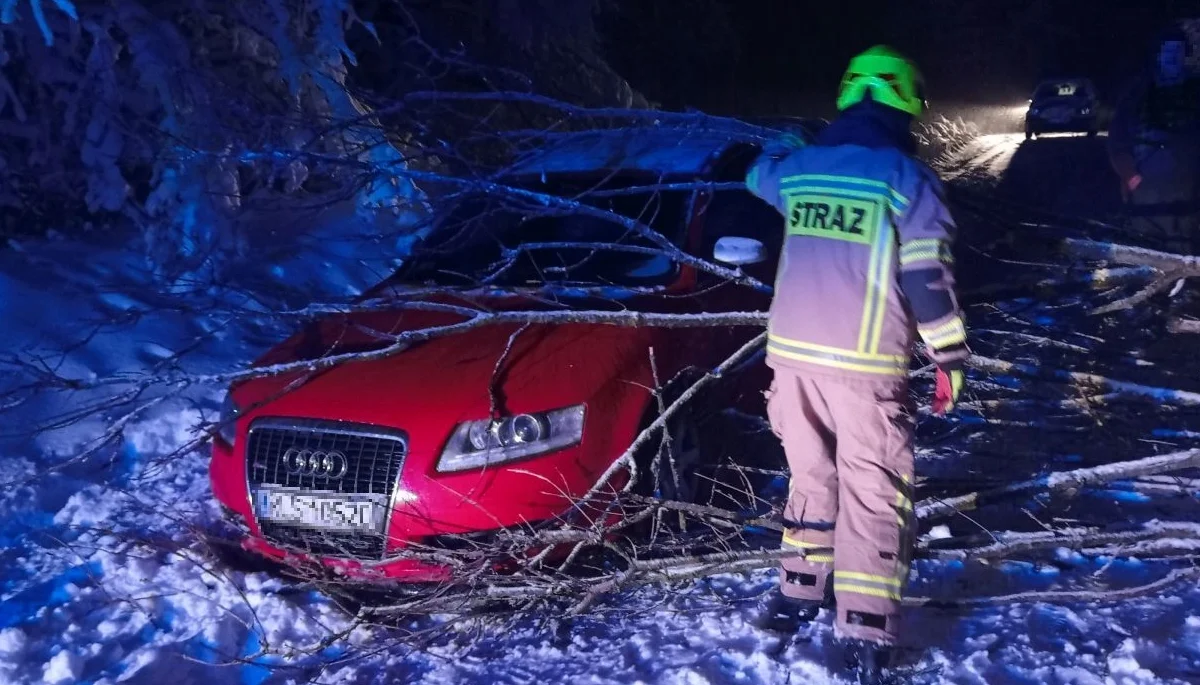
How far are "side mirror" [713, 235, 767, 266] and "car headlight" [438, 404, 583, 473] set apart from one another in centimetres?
90

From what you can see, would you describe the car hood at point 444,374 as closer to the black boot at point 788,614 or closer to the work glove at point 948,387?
the black boot at point 788,614

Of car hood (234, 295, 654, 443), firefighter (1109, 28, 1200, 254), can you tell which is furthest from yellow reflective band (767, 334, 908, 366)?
firefighter (1109, 28, 1200, 254)

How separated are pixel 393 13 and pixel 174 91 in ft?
12.6

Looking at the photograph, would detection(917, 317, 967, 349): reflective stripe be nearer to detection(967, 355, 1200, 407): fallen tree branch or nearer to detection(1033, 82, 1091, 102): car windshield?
detection(967, 355, 1200, 407): fallen tree branch

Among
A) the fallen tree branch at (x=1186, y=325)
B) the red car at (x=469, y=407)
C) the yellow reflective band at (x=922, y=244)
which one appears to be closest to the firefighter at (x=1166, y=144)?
the fallen tree branch at (x=1186, y=325)

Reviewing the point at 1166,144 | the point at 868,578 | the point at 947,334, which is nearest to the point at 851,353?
the point at 947,334

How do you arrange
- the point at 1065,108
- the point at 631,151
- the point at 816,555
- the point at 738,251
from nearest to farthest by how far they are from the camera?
1. the point at 816,555
2. the point at 738,251
3. the point at 631,151
4. the point at 1065,108

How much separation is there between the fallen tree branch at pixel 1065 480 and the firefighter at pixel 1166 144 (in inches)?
96.9

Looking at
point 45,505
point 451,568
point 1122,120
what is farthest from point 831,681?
point 1122,120

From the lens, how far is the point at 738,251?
12.1 ft

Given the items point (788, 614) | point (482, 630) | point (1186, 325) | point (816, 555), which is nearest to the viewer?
point (816, 555)

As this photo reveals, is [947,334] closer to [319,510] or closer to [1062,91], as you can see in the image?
[319,510]

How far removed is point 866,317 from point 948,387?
382 millimetres

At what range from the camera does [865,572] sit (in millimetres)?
2949
